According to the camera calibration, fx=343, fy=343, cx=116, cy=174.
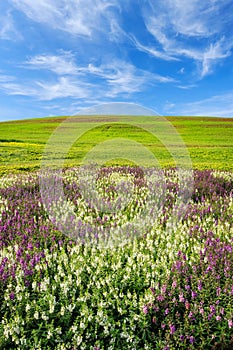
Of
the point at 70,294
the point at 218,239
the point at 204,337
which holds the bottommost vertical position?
the point at 204,337

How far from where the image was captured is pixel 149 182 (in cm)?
1248

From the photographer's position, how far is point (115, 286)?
5082mm

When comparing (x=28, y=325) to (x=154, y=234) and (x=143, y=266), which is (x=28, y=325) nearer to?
(x=143, y=266)

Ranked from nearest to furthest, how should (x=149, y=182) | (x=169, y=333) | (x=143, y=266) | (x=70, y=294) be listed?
1. (x=169, y=333)
2. (x=70, y=294)
3. (x=143, y=266)
4. (x=149, y=182)

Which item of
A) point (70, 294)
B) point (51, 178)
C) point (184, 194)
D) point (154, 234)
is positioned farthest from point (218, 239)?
point (51, 178)

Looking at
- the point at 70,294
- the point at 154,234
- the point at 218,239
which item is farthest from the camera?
the point at 154,234

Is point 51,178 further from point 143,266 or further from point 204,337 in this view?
point 204,337

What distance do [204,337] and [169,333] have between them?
492 millimetres

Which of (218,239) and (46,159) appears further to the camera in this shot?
(46,159)

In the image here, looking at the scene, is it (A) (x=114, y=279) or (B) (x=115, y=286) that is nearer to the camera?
(B) (x=115, y=286)

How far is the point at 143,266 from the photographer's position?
5594mm

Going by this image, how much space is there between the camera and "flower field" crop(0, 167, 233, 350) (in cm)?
433

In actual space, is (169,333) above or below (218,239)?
below

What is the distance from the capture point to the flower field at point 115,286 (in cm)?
433
